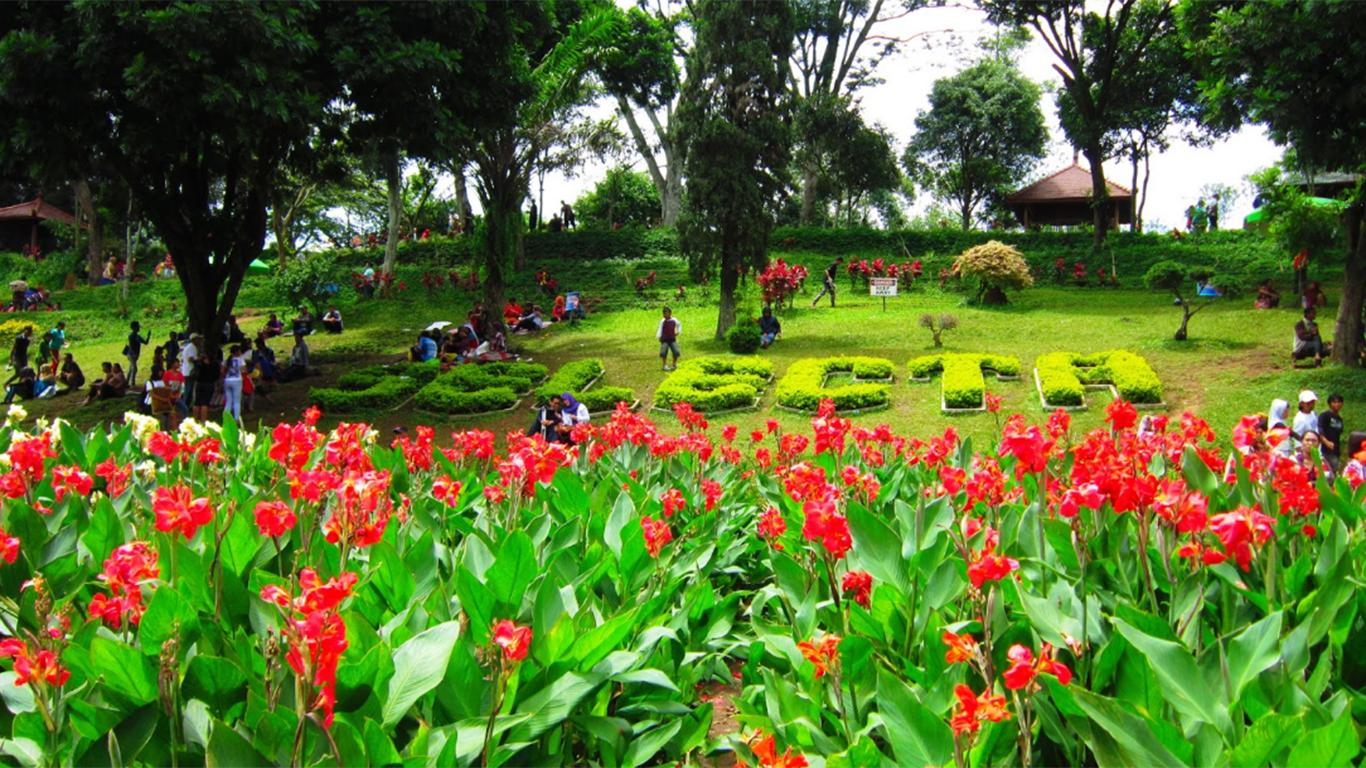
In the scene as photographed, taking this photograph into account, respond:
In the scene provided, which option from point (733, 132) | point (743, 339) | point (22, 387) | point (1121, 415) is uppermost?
point (733, 132)

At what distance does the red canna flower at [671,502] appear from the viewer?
488cm

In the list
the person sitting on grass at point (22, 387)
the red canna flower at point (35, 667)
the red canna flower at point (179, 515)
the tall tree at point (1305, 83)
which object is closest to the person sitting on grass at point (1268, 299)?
the tall tree at point (1305, 83)

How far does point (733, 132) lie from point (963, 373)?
6228 millimetres

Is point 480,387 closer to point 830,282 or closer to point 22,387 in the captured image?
point 22,387

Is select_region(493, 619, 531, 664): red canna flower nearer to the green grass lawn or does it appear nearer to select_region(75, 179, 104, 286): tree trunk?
the green grass lawn

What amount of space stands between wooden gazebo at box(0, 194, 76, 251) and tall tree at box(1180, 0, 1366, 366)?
3652 centimetres

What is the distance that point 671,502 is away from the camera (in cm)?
487

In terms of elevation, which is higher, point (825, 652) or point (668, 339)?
point (825, 652)

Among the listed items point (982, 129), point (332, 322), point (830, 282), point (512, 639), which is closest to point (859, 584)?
point (512, 639)

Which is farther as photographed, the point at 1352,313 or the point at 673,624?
the point at 1352,313

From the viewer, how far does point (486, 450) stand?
19.3ft

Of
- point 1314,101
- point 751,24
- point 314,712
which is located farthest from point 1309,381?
point 314,712

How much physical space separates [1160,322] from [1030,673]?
59.0 ft

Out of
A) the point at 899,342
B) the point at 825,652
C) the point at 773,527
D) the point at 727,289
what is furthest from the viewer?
the point at 727,289
